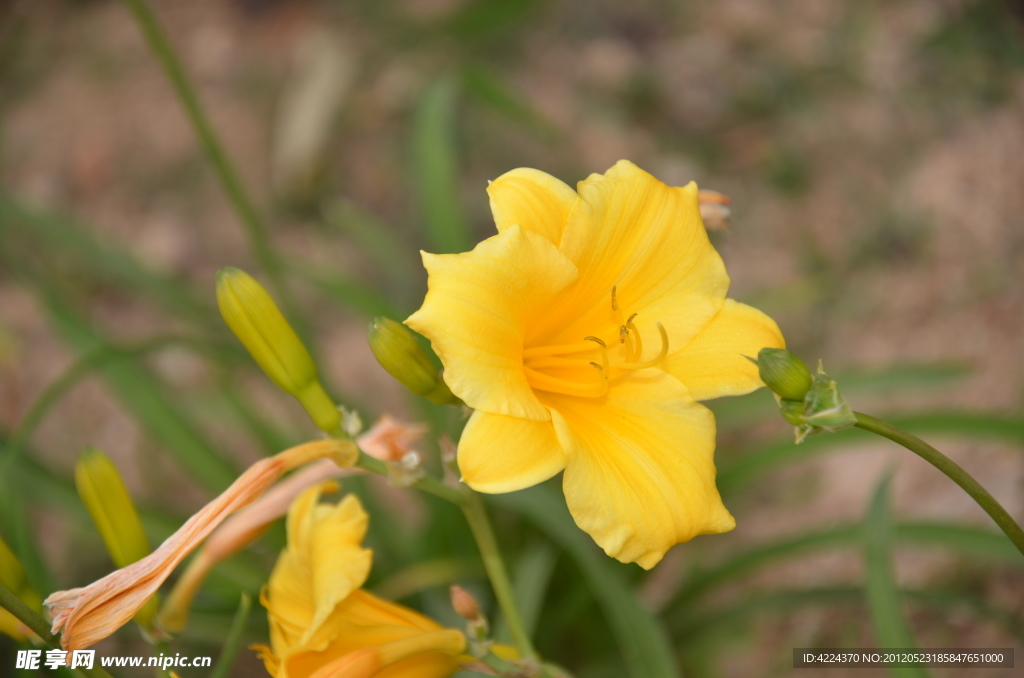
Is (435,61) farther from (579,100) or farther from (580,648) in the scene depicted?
(580,648)

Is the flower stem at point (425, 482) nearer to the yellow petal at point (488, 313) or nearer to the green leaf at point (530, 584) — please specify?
the yellow petal at point (488, 313)

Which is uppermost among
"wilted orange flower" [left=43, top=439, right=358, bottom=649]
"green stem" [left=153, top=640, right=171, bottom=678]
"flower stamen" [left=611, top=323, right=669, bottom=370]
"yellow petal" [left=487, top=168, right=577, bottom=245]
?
"yellow petal" [left=487, top=168, right=577, bottom=245]

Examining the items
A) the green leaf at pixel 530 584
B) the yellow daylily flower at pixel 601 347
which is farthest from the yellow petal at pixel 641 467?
the green leaf at pixel 530 584

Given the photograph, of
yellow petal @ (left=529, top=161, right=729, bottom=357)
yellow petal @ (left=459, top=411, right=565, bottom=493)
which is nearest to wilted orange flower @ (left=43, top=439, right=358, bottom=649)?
yellow petal @ (left=459, top=411, right=565, bottom=493)

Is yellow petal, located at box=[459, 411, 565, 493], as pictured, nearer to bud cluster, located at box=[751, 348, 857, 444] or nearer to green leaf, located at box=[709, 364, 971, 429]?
bud cluster, located at box=[751, 348, 857, 444]

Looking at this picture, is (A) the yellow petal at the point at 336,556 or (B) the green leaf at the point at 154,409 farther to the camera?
(B) the green leaf at the point at 154,409

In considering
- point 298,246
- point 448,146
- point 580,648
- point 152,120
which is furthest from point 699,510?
point 152,120

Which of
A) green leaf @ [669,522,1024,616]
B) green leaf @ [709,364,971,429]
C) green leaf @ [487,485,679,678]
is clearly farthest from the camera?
green leaf @ [709,364,971,429]
